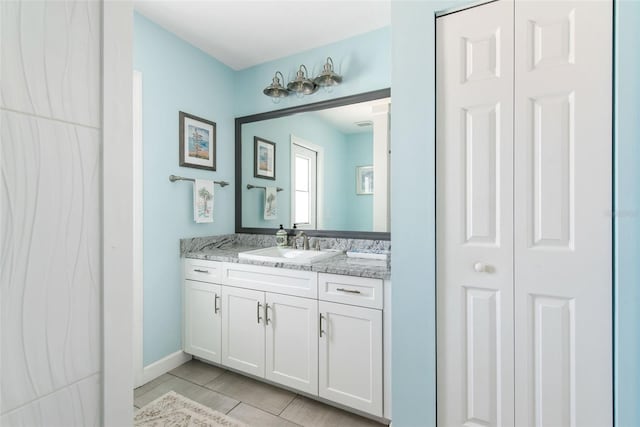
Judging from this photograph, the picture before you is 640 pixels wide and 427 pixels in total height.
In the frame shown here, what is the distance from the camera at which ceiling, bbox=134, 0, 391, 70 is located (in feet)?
6.64

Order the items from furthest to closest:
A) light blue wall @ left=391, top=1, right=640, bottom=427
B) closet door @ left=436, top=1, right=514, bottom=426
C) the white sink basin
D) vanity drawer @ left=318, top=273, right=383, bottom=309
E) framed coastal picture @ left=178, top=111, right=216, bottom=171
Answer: framed coastal picture @ left=178, top=111, right=216, bottom=171, the white sink basin, vanity drawer @ left=318, top=273, right=383, bottom=309, light blue wall @ left=391, top=1, right=640, bottom=427, closet door @ left=436, top=1, right=514, bottom=426

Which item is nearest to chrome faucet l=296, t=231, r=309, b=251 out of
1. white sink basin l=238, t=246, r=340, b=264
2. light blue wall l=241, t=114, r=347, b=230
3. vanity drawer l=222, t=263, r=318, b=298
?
white sink basin l=238, t=246, r=340, b=264

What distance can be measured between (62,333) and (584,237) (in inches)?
60.3

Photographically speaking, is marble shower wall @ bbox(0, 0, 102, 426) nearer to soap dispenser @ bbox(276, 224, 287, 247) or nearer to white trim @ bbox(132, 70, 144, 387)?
white trim @ bbox(132, 70, 144, 387)

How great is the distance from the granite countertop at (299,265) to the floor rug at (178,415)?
90 centimetres

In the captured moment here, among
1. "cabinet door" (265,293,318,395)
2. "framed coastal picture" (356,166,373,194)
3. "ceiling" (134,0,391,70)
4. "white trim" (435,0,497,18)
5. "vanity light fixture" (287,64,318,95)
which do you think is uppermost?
"ceiling" (134,0,391,70)

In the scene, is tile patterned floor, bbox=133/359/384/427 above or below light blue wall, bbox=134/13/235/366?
below

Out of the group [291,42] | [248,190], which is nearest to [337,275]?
[248,190]

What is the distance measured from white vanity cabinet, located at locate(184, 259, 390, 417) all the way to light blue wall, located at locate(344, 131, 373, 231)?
2.20 ft

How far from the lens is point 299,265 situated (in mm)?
1910

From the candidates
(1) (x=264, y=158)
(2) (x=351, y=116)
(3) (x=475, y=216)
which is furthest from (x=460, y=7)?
(1) (x=264, y=158)

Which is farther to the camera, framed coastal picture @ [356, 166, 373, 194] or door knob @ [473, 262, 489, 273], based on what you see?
framed coastal picture @ [356, 166, 373, 194]

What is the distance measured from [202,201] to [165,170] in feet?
1.18

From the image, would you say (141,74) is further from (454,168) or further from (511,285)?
(511,285)
